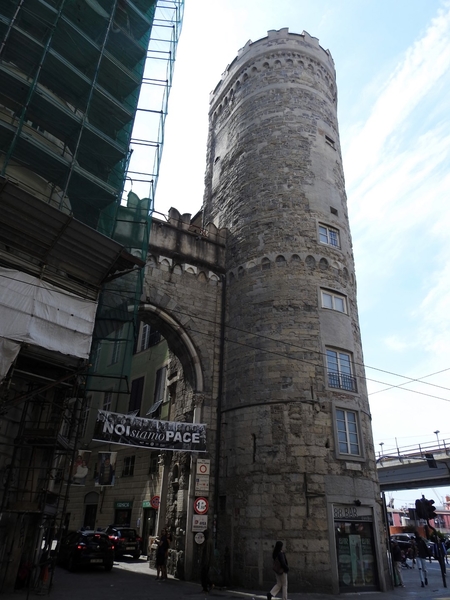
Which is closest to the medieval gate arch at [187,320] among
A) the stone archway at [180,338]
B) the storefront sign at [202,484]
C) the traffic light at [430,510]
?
the stone archway at [180,338]

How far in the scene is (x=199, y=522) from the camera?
13.4m

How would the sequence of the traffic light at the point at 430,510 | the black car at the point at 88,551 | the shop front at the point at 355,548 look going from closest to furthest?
the shop front at the point at 355,548
the traffic light at the point at 430,510
the black car at the point at 88,551

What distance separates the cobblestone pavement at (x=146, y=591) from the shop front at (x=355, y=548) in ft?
1.22

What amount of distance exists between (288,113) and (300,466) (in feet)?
43.8

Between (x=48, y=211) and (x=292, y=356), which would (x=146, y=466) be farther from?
(x=48, y=211)

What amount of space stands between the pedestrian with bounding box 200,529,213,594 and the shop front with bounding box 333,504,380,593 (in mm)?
3362

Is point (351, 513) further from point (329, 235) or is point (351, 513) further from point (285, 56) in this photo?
point (285, 56)

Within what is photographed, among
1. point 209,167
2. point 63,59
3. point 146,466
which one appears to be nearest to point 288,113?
point 209,167

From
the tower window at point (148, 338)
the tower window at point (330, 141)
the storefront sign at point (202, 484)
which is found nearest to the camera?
the storefront sign at point (202, 484)

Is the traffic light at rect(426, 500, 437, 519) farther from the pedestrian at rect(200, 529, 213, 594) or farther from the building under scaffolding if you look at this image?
the building under scaffolding

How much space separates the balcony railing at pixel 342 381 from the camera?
46.1 ft

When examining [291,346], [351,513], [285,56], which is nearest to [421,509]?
[351,513]

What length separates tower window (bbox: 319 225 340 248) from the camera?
54.2 ft

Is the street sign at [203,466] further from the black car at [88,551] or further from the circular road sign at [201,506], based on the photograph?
the black car at [88,551]
